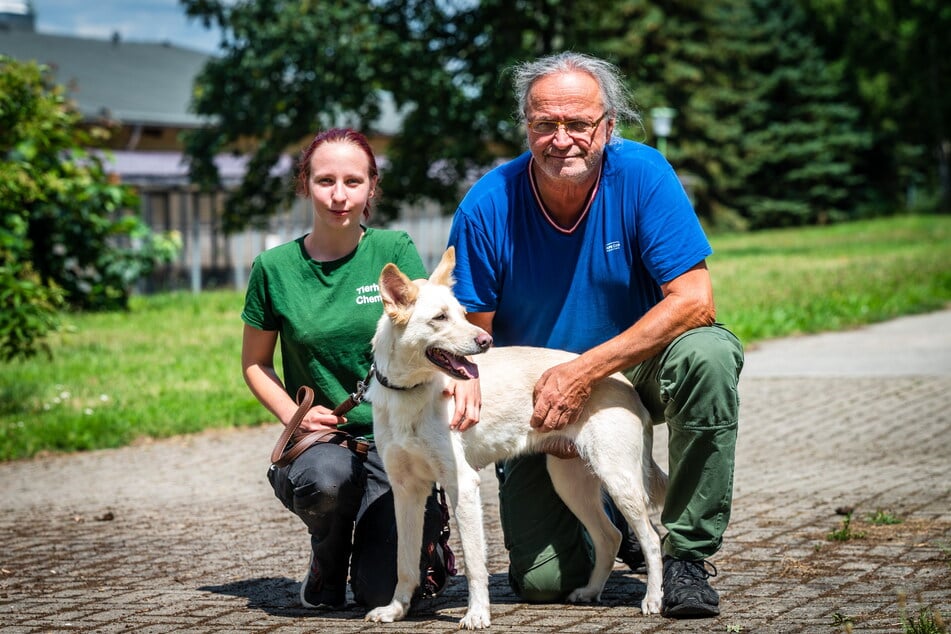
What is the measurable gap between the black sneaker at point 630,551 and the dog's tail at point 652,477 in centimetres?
44

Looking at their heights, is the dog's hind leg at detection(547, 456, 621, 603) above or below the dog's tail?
below

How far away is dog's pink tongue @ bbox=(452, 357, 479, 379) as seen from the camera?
13.5ft

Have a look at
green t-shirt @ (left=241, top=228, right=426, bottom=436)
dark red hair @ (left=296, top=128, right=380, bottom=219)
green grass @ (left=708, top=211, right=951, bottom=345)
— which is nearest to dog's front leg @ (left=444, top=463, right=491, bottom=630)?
green t-shirt @ (left=241, top=228, right=426, bottom=436)

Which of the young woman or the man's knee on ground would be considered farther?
the young woman

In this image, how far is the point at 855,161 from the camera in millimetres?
56781

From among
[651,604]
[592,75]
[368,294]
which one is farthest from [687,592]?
[592,75]

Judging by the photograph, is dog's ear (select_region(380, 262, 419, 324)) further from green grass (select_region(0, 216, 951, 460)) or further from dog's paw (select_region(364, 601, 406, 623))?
green grass (select_region(0, 216, 951, 460))

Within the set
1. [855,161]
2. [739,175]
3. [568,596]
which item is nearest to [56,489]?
[568,596]

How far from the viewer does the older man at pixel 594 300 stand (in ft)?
14.3

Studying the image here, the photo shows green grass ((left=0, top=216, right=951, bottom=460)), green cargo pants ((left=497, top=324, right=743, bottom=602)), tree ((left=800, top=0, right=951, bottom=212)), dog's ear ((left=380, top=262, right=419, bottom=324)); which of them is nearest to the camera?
dog's ear ((left=380, top=262, right=419, bottom=324))

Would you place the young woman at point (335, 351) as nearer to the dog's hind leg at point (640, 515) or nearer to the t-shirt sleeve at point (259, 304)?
the t-shirt sleeve at point (259, 304)

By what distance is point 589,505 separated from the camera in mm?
4891

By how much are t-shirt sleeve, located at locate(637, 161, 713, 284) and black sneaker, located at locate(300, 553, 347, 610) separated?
1797mm

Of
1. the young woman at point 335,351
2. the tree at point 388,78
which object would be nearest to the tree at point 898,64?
the tree at point 388,78
